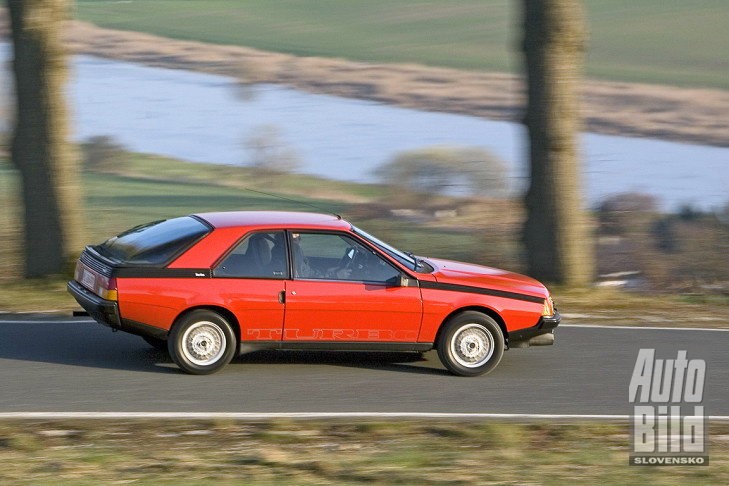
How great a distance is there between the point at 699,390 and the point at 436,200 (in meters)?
15.1

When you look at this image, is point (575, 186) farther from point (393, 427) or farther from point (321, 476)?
point (321, 476)

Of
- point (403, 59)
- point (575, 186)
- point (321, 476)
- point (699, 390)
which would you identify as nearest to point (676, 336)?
point (699, 390)

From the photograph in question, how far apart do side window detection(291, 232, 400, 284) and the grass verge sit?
193 centimetres

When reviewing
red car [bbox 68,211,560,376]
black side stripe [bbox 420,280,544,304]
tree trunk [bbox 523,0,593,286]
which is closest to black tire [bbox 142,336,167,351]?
red car [bbox 68,211,560,376]

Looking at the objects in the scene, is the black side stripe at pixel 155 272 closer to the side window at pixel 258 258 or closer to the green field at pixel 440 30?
the side window at pixel 258 258

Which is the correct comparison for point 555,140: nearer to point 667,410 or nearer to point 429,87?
point 667,410

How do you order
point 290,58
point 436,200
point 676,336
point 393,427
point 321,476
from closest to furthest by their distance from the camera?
point 321,476
point 393,427
point 676,336
point 436,200
point 290,58

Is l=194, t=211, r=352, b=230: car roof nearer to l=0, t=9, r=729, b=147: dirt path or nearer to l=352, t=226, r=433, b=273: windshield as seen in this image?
l=352, t=226, r=433, b=273: windshield

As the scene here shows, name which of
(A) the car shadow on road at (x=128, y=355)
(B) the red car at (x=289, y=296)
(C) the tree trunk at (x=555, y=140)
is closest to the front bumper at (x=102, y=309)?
(B) the red car at (x=289, y=296)

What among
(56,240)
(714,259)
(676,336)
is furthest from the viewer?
(714,259)

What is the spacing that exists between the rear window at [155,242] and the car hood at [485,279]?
226 cm

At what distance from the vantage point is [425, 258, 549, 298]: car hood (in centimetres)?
1103

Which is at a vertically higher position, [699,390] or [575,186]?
[575,186]

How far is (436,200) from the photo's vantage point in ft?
83.8
